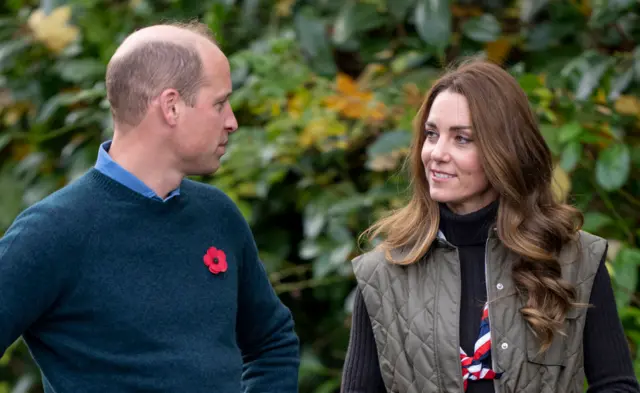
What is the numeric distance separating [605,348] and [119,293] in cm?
114

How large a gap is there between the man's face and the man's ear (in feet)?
0.04

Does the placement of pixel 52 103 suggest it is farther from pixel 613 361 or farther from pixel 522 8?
pixel 613 361

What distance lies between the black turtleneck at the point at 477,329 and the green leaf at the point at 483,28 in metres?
1.73

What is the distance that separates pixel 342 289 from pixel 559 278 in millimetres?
1691

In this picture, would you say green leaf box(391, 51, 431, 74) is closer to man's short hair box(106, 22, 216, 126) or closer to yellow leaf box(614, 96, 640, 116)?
yellow leaf box(614, 96, 640, 116)

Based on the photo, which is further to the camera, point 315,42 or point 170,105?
point 315,42

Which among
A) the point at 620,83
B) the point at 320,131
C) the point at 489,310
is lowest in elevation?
the point at 320,131

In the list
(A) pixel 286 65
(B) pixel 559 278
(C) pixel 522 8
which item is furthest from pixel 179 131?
(C) pixel 522 8

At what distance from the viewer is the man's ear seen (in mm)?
2342

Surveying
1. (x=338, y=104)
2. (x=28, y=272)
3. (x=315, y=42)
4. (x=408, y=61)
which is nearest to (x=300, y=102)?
(x=338, y=104)

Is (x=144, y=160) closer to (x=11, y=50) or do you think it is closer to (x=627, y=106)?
(x=627, y=106)

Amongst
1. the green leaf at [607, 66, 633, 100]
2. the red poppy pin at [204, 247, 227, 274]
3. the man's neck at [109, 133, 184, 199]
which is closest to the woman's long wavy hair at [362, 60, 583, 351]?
the red poppy pin at [204, 247, 227, 274]

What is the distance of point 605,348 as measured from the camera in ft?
8.39

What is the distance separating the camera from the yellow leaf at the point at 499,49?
14.7ft
